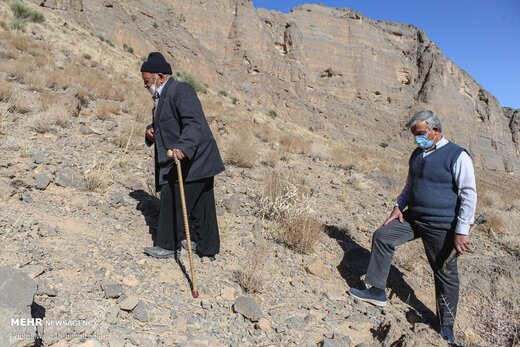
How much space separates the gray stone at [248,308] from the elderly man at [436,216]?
113cm

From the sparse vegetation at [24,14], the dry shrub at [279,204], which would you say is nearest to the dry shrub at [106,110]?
the dry shrub at [279,204]

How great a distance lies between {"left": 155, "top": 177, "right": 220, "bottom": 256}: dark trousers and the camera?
3.41 metres

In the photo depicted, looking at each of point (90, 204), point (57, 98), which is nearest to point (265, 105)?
point (57, 98)

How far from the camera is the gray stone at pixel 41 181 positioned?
3.83 meters

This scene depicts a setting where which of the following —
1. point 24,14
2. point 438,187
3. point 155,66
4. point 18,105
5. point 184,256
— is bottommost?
point 184,256

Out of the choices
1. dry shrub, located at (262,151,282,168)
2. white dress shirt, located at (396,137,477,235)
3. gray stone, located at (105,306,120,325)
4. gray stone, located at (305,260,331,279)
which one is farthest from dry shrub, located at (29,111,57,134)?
white dress shirt, located at (396,137,477,235)

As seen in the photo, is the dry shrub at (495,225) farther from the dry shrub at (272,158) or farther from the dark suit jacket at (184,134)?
the dark suit jacket at (184,134)

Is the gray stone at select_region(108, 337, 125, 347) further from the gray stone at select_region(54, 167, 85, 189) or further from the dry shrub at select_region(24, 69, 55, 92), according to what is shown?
the dry shrub at select_region(24, 69, 55, 92)

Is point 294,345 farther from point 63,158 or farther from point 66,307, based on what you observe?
point 63,158

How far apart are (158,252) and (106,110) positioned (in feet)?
14.6

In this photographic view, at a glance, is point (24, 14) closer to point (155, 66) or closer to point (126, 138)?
point (126, 138)

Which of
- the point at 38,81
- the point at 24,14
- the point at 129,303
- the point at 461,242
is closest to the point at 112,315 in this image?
the point at 129,303

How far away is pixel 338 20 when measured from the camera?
44562 millimetres

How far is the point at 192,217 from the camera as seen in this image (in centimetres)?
355
